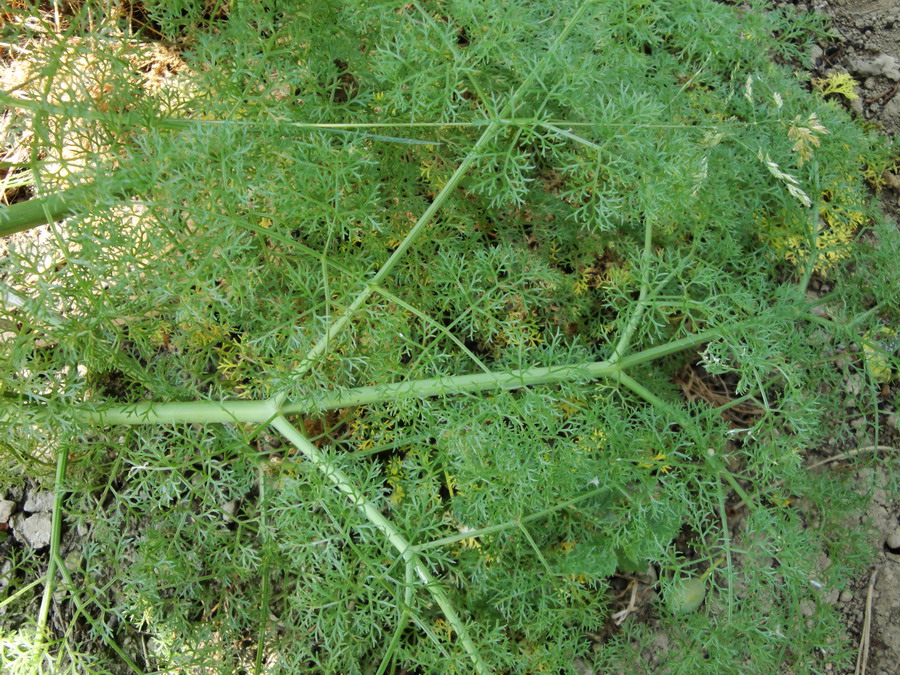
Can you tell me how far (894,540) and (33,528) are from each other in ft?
11.4

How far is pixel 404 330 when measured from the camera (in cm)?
223

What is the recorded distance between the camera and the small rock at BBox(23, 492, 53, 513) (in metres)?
2.49

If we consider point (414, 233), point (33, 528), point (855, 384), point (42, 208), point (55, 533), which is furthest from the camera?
point (855, 384)

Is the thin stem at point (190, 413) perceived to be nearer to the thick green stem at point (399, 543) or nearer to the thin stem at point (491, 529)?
the thick green stem at point (399, 543)

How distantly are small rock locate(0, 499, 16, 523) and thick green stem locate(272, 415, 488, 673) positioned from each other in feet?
4.10

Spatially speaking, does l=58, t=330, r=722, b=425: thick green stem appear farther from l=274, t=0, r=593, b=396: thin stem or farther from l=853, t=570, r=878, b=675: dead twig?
l=853, t=570, r=878, b=675: dead twig

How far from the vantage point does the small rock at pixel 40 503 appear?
249cm

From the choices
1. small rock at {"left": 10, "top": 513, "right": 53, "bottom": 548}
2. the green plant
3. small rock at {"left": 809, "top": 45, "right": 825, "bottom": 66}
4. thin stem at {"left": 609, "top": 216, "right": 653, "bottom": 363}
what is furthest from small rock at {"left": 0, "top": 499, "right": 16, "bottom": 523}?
small rock at {"left": 809, "top": 45, "right": 825, "bottom": 66}

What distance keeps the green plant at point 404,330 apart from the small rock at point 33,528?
159 mm

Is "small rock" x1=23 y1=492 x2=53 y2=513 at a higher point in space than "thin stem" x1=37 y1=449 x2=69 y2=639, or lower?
lower

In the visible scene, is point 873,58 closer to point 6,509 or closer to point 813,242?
point 813,242

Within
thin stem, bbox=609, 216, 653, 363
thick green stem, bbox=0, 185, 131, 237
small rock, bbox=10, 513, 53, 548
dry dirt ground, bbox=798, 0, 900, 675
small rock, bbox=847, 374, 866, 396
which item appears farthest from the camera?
dry dirt ground, bbox=798, 0, 900, 675

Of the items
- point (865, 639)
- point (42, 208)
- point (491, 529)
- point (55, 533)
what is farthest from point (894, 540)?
point (42, 208)

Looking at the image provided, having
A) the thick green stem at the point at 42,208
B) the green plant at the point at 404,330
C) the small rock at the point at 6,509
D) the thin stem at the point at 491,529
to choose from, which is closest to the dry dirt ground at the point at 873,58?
the green plant at the point at 404,330
